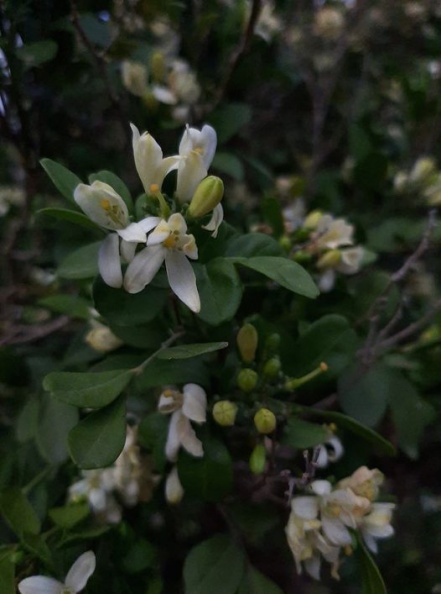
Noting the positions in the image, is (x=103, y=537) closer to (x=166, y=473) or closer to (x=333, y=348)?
(x=166, y=473)

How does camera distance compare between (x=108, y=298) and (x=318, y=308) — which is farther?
(x=318, y=308)

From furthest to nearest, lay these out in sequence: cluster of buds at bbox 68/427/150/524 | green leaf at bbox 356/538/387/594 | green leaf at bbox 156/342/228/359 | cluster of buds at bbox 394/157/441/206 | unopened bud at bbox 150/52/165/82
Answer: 1. cluster of buds at bbox 394/157/441/206
2. unopened bud at bbox 150/52/165/82
3. cluster of buds at bbox 68/427/150/524
4. green leaf at bbox 356/538/387/594
5. green leaf at bbox 156/342/228/359

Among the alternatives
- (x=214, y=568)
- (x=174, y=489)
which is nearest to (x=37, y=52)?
(x=174, y=489)

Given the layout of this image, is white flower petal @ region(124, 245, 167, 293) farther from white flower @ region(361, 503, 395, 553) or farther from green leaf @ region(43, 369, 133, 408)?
white flower @ region(361, 503, 395, 553)

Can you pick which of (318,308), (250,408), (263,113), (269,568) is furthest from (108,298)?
(263,113)

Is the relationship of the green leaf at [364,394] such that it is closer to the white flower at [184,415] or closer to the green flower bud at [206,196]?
the white flower at [184,415]

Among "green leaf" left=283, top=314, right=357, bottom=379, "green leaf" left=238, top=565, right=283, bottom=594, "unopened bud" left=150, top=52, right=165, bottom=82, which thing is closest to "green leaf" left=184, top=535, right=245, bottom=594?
"green leaf" left=238, top=565, right=283, bottom=594
